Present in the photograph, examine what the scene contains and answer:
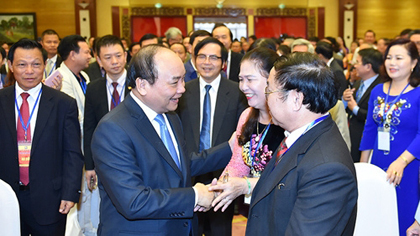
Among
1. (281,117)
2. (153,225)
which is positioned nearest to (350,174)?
(281,117)

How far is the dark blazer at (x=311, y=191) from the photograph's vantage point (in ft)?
4.80

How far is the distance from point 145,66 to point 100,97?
1.69m

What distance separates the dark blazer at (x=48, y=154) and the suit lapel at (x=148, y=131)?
3.12 ft

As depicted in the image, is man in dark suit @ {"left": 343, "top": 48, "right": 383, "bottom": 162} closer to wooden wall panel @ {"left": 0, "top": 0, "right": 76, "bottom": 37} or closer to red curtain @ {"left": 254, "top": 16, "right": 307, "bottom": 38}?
red curtain @ {"left": 254, "top": 16, "right": 307, "bottom": 38}

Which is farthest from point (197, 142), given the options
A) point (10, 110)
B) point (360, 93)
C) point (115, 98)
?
point (360, 93)

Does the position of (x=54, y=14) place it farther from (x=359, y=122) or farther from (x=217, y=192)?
(x=217, y=192)

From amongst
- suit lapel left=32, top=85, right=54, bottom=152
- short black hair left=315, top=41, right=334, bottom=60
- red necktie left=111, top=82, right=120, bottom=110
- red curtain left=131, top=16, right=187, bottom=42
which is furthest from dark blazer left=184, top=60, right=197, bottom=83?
red curtain left=131, top=16, right=187, bottom=42

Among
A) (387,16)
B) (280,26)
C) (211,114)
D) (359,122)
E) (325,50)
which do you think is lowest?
(359,122)

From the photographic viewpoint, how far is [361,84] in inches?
192

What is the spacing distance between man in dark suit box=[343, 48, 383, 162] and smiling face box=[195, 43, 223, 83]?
1.68 m

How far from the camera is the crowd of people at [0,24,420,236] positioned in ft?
5.26

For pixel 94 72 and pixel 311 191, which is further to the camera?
pixel 94 72

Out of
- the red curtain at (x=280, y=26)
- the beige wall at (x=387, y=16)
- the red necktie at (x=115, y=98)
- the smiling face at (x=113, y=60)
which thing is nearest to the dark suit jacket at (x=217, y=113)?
the red necktie at (x=115, y=98)

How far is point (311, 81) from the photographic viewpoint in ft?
5.24
